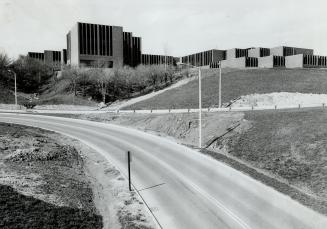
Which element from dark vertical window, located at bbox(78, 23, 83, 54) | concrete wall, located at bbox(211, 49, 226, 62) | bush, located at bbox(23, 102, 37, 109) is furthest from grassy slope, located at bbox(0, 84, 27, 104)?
concrete wall, located at bbox(211, 49, 226, 62)

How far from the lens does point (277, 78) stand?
7694cm

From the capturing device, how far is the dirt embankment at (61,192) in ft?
55.2

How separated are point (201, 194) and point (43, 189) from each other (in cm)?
1007

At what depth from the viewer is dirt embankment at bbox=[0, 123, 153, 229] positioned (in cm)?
1683

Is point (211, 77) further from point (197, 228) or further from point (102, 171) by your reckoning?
point (197, 228)

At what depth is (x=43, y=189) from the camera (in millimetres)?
20812

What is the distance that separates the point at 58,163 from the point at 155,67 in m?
77.3

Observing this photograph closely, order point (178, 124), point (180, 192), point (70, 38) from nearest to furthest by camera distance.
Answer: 1. point (180, 192)
2. point (178, 124)
3. point (70, 38)

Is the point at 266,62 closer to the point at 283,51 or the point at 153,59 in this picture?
the point at 283,51

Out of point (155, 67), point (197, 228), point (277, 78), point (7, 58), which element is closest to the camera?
point (197, 228)

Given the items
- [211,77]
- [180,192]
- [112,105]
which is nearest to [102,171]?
[180,192]

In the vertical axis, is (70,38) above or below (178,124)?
above

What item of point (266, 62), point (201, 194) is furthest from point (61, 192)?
point (266, 62)

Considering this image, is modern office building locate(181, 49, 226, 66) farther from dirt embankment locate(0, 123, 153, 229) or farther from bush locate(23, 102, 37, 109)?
dirt embankment locate(0, 123, 153, 229)
